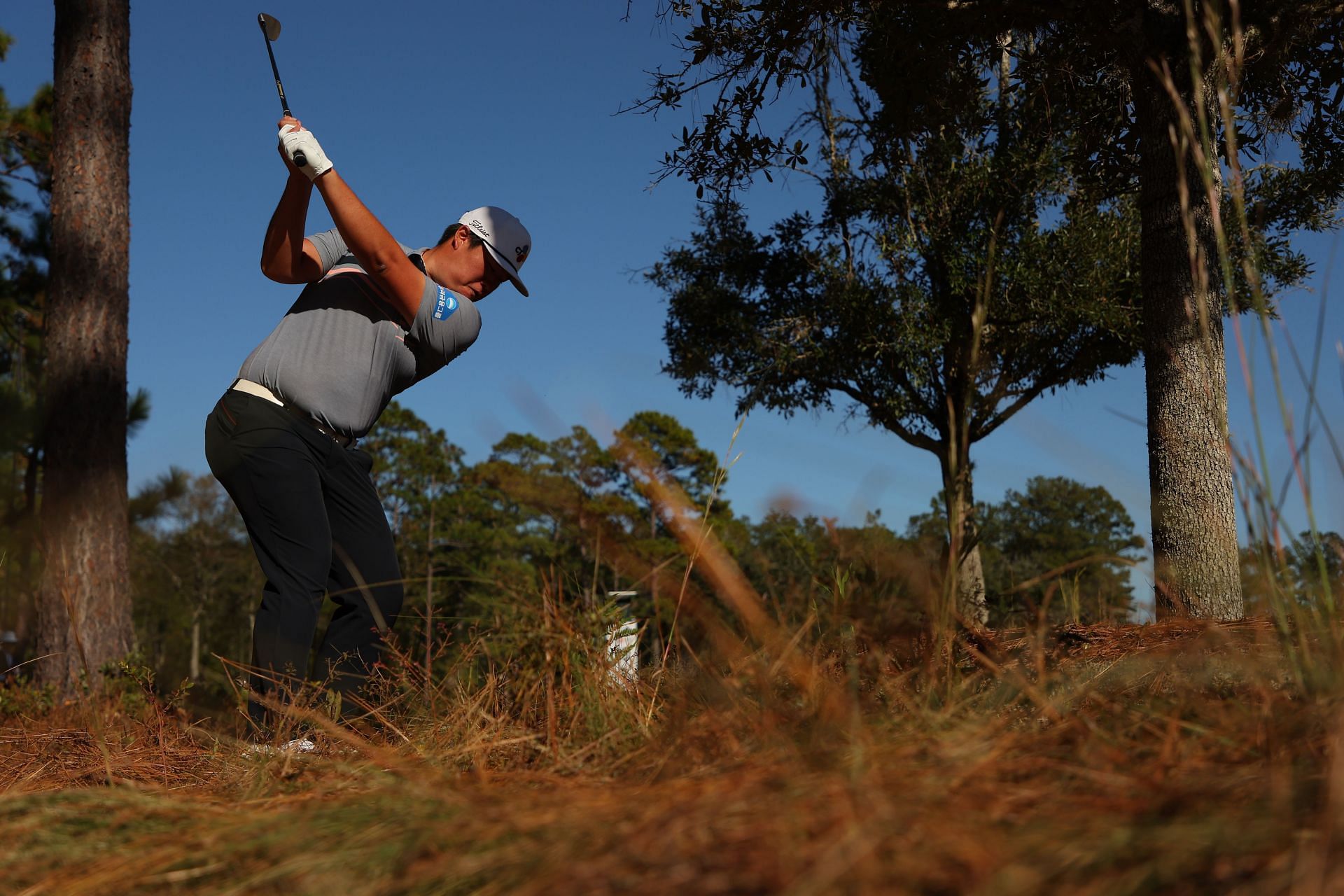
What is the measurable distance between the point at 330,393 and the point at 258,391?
229 millimetres

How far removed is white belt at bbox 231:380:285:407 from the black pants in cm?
2

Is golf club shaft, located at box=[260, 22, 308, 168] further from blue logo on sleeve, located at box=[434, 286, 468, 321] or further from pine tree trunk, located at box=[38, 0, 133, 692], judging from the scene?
pine tree trunk, located at box=[38, 0, 133, 692]

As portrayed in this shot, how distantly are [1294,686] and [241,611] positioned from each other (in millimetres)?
50393

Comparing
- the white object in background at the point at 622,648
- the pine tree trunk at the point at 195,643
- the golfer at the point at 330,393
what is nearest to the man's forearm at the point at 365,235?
the golfer at the point at 330,393

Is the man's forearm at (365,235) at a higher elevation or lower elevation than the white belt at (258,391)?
higher

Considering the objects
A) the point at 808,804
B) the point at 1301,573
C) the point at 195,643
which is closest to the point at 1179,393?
the point at 1301,573

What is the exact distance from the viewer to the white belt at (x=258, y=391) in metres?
3.27

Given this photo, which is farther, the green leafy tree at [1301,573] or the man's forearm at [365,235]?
the man's forearm at [365,235]

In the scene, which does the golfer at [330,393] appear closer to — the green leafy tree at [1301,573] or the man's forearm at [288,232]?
the man's forearm at [288,232]

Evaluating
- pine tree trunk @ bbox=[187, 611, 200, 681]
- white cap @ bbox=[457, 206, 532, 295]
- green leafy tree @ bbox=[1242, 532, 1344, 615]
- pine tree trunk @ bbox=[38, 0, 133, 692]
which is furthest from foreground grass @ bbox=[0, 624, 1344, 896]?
pine tree trunk @ bbox=[187, 611, 200, 681]

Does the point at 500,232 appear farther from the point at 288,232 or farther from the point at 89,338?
the point at 89,338

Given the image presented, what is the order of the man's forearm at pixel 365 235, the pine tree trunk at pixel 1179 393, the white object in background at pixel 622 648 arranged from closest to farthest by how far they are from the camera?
1. the white object in background at pixel 622 648
2. the man's forearm at pixel 365 235
3. the pine tree trunk at pixel 1179 393

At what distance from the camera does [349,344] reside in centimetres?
337

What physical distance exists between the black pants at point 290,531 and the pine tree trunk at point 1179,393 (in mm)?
3657
